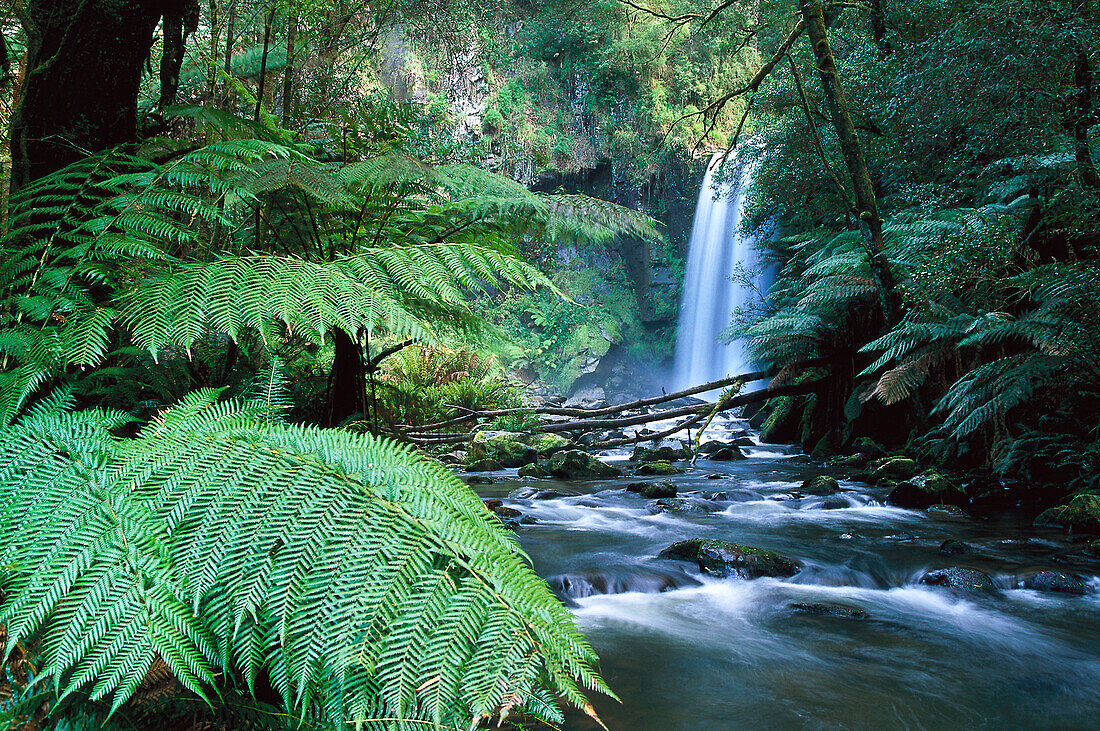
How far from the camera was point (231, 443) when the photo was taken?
3.47 feet

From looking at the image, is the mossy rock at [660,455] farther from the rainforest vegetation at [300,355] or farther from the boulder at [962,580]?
the boulder at [962,580]

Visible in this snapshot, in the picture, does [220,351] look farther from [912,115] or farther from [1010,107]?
[912,115]

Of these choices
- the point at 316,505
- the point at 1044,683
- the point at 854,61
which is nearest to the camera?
the point at 316,505

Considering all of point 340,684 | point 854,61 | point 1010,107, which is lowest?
point 340,684

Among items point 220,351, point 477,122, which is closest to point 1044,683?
point 220,351

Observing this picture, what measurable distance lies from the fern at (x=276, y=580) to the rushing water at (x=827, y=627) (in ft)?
4.52

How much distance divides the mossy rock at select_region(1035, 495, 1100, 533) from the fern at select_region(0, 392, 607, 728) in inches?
204

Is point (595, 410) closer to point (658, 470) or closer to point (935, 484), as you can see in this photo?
point (658, 470)

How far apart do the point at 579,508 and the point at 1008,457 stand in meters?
3.78

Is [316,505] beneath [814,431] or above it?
above

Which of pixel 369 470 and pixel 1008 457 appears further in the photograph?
pixel 1008 457

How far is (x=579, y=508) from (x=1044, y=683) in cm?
361

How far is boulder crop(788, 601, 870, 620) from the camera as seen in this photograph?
3.25 m

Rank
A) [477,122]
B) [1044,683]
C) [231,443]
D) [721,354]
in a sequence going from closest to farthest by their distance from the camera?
[231,443]
[1044,683]
[721,354]
[477,122]
